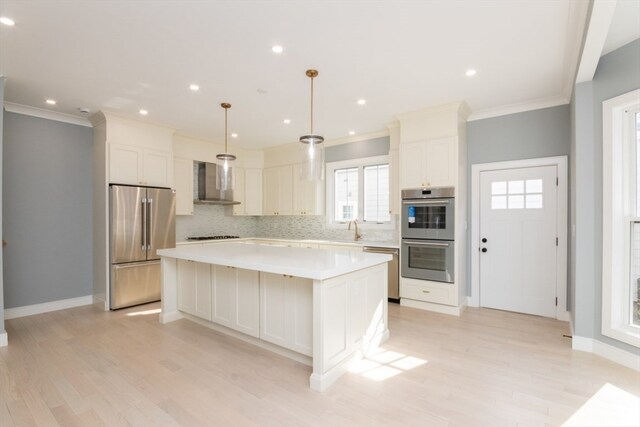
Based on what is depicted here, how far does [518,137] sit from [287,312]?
3.70 metres

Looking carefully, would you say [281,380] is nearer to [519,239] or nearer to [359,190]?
[519,239]

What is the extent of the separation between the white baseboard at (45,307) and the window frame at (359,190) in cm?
409

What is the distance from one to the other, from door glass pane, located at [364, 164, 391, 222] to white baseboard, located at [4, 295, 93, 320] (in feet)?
15.1

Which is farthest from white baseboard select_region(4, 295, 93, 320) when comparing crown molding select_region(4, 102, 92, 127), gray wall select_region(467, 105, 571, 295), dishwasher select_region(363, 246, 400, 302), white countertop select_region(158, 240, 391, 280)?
gray wall select_region(467, 105, 571, 295)

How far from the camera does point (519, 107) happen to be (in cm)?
405

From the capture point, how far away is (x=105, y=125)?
14.5ft

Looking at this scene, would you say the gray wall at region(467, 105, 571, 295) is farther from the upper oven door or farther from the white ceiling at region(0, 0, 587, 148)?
the upper oven door

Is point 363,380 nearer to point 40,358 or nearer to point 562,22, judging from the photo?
point 40,358

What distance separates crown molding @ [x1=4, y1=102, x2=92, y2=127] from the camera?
402 centimetres

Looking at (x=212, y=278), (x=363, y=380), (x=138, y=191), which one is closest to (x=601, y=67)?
(x=363, y=380)

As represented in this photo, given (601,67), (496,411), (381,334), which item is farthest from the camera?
(381,334)

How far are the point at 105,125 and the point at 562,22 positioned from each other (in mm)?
5308

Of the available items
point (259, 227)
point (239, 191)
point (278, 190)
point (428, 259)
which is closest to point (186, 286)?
point (239, 191)

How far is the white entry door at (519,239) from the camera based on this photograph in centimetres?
394
